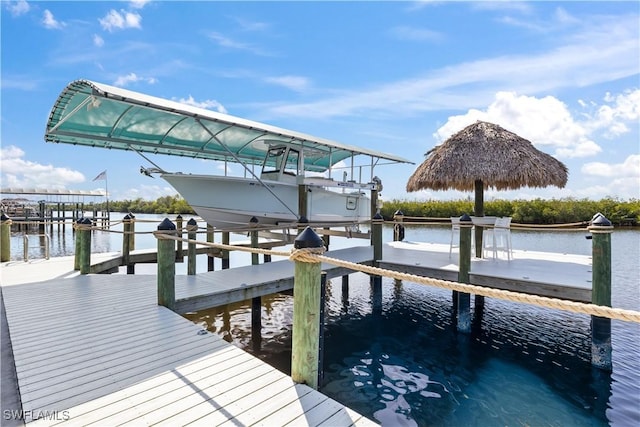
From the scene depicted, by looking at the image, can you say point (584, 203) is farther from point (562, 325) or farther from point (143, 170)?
point (143, 170)

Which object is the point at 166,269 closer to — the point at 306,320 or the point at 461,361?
the point at 306,320

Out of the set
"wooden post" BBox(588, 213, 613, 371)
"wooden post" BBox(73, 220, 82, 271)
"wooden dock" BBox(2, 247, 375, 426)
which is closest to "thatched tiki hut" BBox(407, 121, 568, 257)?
"wooden post" BBox(588, 213, 613, 371)

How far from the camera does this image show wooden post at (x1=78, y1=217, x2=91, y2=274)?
244 inches

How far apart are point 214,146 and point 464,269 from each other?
7667 millimetres

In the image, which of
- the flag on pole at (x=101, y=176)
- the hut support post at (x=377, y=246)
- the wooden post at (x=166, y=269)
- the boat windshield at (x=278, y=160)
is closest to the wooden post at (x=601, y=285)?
the hut support post at (x=377, y=246)

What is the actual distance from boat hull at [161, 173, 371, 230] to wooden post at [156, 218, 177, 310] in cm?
277

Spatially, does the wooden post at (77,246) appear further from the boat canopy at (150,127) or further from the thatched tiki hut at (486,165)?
the thatched tiki hut at (486,165)

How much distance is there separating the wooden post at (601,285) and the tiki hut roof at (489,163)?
4027mm

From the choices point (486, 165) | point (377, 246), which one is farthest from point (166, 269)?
point (486, 165)

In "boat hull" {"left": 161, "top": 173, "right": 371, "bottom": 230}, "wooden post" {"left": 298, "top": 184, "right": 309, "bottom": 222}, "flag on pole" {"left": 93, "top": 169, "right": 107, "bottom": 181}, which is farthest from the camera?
"flag on pole" {"left": 93, "top": 169, "right": 107, "bottom": 181}

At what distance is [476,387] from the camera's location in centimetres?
460

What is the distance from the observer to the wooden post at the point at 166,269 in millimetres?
4371

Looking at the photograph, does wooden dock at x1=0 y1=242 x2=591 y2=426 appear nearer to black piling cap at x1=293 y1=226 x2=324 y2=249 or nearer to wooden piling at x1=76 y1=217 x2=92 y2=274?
wooden piling at x1=76 y1=217 x2=92 y2=274

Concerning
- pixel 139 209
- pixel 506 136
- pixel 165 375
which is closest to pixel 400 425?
pixel 165 375
